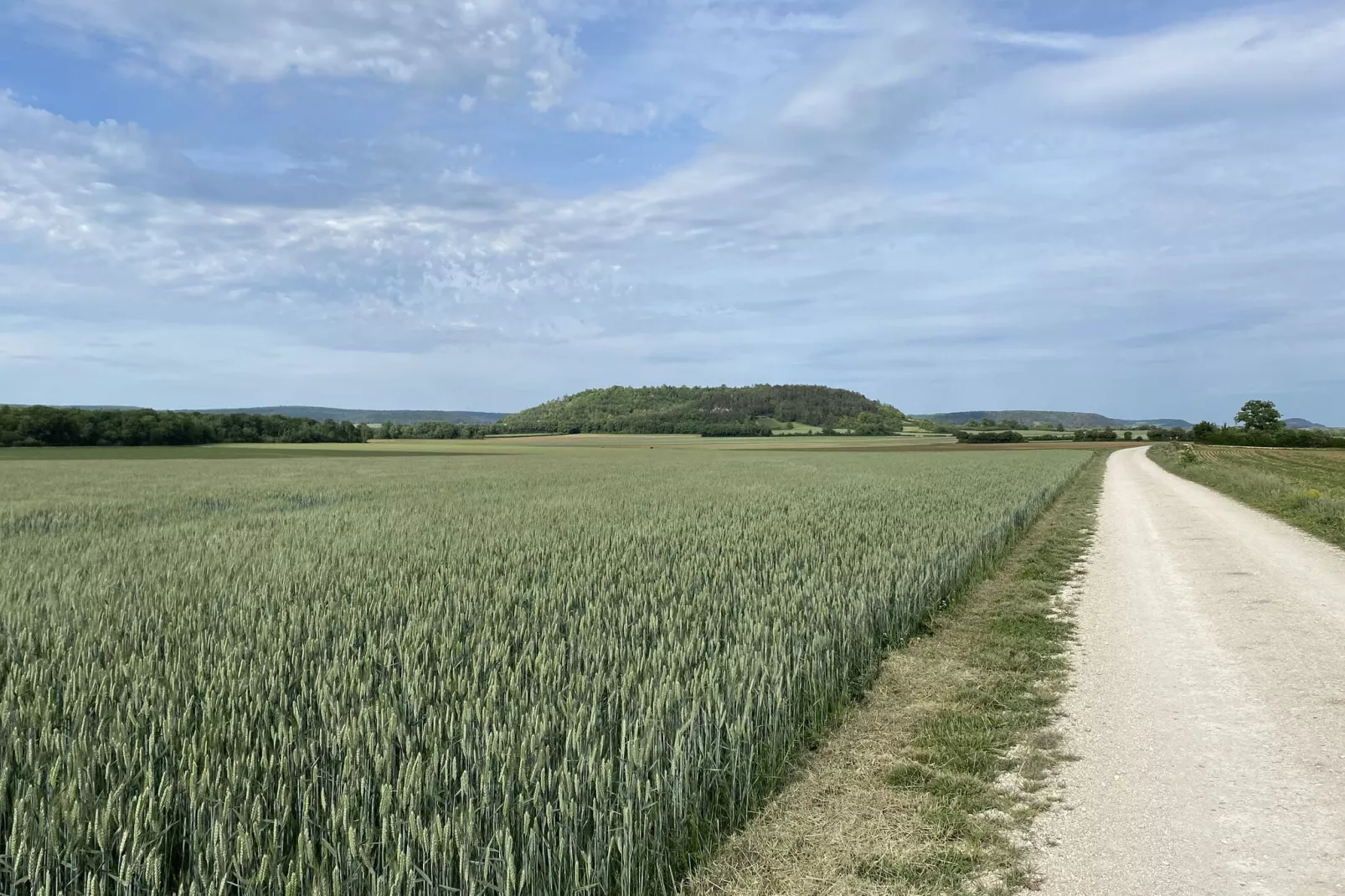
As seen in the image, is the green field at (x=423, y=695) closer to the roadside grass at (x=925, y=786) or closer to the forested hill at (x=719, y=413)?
the roadside grass at (x=925, y=786)

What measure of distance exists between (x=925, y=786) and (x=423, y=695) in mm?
3386

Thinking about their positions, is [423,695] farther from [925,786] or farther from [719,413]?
[719,413]

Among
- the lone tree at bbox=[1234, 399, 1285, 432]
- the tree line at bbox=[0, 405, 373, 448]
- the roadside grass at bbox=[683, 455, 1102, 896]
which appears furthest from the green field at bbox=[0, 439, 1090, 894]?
the lone tree at bbox=[1234, 399, 1285, 432]

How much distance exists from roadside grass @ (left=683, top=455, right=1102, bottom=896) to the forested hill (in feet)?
412

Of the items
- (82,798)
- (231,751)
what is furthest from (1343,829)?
(82,798)

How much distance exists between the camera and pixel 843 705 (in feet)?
20.7

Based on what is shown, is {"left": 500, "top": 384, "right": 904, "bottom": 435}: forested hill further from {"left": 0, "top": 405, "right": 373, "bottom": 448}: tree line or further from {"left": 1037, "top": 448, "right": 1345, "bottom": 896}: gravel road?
{"left": 1037, "top": 448, "right": 1345, "bottom": 896}: gravel road

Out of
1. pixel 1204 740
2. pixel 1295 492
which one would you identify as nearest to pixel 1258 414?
pixel 1295 492

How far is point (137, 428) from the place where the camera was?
8256cm

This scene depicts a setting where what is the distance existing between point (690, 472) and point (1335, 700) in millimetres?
34441

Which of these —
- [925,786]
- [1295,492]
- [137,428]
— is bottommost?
[925,786]

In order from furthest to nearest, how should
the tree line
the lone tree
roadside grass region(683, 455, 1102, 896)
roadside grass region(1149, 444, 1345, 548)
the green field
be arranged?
the lone tree → the tree line → roadside grass region(1149, 444, 1345, 548) → roadside grass region(683, 455, 1102, 896) → the green field

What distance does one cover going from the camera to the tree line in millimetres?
75938

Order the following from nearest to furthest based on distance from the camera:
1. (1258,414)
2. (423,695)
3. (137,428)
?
1. (423,695)
2. (137,428)
3. (1258,414)
